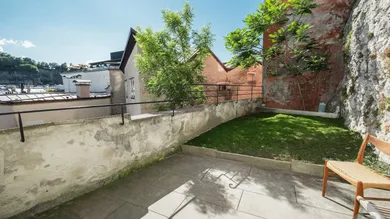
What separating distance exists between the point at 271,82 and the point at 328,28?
318 cm

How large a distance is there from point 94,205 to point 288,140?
Answer: 14.3 feet

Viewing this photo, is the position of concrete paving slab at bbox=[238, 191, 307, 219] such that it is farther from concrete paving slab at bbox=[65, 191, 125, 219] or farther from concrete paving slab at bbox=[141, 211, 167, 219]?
concrete paving slab at bbox=[65, 191, 125, 219]

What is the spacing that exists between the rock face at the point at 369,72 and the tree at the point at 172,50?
4.26m

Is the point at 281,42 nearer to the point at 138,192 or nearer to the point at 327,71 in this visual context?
the point at 327,71

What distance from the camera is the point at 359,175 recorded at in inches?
73.1

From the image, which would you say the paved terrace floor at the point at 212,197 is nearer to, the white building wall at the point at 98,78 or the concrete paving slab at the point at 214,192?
the concrete paving slab at the point at 214,192

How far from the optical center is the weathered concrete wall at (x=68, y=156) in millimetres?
1793

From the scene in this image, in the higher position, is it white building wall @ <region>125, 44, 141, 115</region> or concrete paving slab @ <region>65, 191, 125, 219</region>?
white building wall @ <region>125, 44, 141, 115</region>

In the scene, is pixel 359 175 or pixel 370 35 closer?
pixel 359 175

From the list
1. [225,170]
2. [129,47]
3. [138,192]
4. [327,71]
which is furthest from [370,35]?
[129,47]

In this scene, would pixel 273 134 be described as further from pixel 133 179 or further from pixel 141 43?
pixel 141 43

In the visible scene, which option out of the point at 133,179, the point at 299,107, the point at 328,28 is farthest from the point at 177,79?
the point at 328,28

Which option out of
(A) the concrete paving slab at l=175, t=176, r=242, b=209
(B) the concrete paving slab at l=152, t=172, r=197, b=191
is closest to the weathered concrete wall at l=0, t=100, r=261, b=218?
(B) the concrete paving slab at l=152, t=172, r=197, b=191

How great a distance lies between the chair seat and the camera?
1.66m
